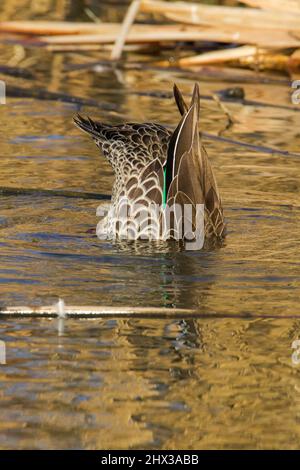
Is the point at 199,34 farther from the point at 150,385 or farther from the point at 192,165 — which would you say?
the point at 150,385

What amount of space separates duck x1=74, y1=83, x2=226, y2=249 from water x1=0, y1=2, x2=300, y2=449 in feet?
0.58

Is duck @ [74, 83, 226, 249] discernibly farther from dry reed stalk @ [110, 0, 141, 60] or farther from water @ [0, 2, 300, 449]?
dry reed stalk @ [110, 0, 141, 60]

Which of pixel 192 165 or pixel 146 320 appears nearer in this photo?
pixel 146 320

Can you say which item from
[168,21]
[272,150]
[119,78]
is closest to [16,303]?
[272,150]

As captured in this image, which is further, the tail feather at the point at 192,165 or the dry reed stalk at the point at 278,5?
the dry reed stalk at the point at 278,5

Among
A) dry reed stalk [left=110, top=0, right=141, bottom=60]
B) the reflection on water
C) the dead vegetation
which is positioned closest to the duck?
the reflection on water

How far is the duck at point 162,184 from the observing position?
6.54 metres

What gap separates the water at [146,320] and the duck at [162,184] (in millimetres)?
178

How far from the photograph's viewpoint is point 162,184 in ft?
21.8

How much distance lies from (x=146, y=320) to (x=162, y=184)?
151cm

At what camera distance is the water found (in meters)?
4.28

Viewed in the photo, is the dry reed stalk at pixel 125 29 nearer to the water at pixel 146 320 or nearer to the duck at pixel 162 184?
the water at pixel 146 320

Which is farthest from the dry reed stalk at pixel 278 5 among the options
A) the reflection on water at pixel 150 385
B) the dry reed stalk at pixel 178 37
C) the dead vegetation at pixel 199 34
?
the reflection on water at pixel 150 385

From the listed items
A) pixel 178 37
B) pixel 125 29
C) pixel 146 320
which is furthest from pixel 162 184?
pixel 178 37
